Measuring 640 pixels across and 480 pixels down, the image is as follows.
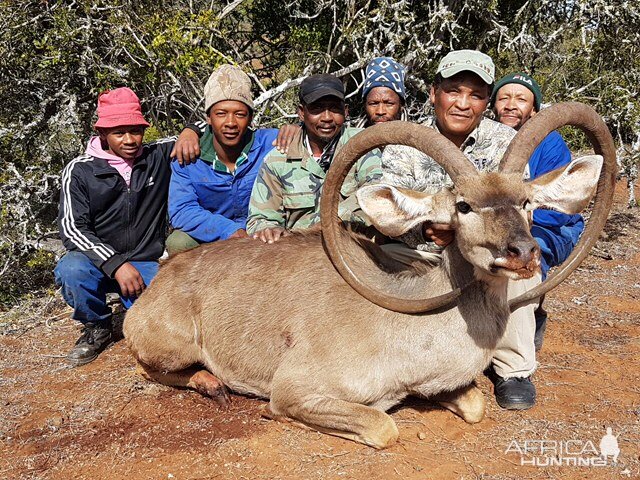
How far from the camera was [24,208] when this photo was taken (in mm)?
8758

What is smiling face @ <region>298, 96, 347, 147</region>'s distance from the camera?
252 inches

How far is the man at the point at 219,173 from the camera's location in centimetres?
670

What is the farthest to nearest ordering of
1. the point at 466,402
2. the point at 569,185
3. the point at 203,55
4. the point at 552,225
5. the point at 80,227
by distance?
the point at 203,55
the point at 80,227
the point at 552,225
the point at 466,402
the point at 569,185

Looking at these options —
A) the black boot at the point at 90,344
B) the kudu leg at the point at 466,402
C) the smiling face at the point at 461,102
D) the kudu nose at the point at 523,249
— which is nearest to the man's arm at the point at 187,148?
the black boot at the point at 90,344

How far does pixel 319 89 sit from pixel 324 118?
31 cm

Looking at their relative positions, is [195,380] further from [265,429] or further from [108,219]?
[108,219]

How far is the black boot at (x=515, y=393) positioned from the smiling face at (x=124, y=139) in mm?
4572

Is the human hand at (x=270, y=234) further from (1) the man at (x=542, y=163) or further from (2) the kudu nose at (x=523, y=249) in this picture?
(2) the kudu nose at (x=523, y=249)

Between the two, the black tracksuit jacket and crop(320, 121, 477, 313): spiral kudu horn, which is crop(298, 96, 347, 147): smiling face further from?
crop(320, 121, 477, 313): spiral kudu horn

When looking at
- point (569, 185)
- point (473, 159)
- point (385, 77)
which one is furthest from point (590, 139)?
point (385, 77)

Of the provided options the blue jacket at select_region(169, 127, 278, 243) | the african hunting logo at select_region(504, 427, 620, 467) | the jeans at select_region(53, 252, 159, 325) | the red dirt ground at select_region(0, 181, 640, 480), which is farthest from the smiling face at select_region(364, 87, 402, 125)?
the african hunting logo at select_region(504, 427, 620, 467)

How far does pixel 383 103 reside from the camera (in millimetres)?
7055

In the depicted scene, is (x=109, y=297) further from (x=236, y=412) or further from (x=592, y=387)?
(x=592, y=387)

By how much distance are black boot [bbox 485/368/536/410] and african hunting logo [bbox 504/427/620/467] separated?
502 mm
